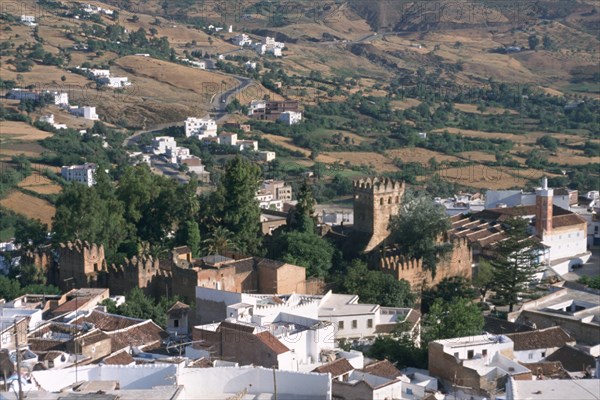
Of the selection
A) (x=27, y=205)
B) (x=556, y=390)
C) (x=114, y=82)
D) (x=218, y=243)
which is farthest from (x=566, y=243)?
(x=114, y=82)

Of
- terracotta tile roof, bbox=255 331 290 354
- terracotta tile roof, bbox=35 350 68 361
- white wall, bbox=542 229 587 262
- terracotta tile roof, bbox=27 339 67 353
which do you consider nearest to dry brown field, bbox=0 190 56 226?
white wall, bbox=542 229 587 262

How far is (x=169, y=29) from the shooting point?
364 ft

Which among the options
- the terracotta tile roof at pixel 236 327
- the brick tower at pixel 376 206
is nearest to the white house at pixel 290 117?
the brick tower at pixel 376 206

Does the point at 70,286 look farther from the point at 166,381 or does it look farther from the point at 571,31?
the point at 571,31

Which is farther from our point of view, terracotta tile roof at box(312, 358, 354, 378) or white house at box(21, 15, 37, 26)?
white house at box(21, 15, 37, 26)

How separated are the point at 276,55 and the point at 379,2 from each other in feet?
113

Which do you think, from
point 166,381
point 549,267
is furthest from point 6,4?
point 166,381

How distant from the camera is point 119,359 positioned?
21.5m

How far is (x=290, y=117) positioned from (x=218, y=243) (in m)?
47.9

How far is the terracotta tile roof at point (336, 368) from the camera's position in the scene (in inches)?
826

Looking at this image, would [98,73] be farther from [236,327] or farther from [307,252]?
[236,327]

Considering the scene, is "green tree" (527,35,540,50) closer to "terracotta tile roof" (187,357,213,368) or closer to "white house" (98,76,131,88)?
"white house" (98,76,131,88)

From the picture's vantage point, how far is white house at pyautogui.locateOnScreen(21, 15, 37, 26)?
9391 cm

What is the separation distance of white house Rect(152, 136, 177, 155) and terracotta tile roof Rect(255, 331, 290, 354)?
44.4 metres
